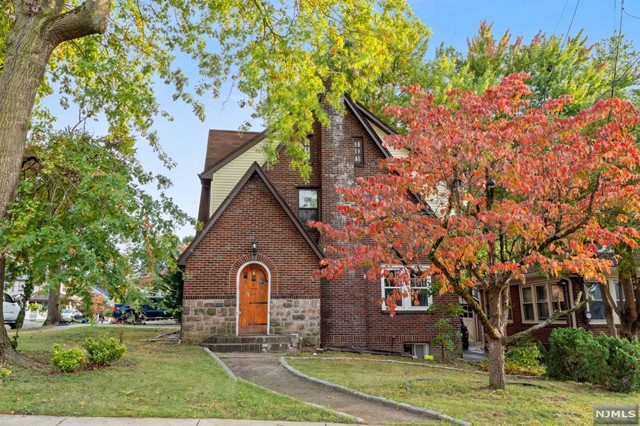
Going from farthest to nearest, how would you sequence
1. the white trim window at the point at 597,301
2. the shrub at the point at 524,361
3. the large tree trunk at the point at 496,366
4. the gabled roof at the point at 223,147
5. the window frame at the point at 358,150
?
the white trim window at the point at 597,301
the gabled roof at the point at 223,147
the window frame at the point at 358,150
the shrub at the point at 524,361
the large tree trunk at the point at 496,366

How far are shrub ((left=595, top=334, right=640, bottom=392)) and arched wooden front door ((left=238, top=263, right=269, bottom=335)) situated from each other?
9570 mm

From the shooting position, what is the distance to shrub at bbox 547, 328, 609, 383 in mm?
11023

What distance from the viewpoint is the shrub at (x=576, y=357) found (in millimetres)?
11023

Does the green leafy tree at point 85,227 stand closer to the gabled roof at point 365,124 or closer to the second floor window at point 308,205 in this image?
the second floor window at point 308,205

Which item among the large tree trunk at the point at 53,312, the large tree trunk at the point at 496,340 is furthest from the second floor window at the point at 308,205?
the large tree trunk at the point at 53,312

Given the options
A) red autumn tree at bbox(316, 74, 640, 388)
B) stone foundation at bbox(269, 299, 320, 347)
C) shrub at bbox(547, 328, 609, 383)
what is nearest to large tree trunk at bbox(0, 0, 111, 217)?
red autumn tree at bbox(316, 74, 640, 388)

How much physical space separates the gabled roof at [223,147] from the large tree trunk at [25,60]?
991 centimetres

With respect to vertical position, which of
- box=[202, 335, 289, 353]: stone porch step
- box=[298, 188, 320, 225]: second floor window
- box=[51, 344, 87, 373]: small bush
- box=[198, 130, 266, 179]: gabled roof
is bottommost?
box=[202, 335, 289, 353]: stone porch step

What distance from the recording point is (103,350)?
954 centimetres

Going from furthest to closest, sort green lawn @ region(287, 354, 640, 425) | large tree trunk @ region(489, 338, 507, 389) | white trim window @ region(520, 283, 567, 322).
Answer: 1. white trim window @ region(520, 283, 567, 322)
2. large tree trunk @ region(489, 338, 507, 389)
3. green lawn @ region(287, 354, 640, 425)

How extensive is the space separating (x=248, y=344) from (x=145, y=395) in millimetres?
7316

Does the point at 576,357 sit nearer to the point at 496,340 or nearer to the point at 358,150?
the point at 496,340

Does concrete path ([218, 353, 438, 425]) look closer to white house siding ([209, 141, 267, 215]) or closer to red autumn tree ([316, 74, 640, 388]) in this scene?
red autumn tree ([316, 74, 640, 388])

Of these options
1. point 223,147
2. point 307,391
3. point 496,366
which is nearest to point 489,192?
point 496,366
